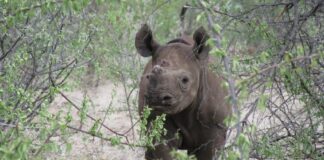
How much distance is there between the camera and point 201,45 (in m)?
5.88

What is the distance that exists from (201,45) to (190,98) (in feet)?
1.67

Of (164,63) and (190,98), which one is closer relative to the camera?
(164,63)

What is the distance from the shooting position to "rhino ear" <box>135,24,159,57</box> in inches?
237

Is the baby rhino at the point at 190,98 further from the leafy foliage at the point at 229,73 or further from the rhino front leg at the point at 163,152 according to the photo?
the leafy foliage at the point at 229,73

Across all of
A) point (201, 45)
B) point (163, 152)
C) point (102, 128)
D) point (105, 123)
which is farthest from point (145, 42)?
point (105, 123)

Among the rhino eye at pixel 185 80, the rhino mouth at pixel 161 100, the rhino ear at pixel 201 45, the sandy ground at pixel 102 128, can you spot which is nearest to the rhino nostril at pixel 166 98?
the rhino mouth at pixel 161 100

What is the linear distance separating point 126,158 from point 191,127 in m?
2.62

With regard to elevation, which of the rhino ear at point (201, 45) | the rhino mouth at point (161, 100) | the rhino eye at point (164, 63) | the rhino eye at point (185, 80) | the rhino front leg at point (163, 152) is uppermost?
the rhino ear at point (201, 45)

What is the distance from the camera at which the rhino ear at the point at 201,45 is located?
583cm

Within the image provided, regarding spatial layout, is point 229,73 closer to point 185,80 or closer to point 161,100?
point 161,100

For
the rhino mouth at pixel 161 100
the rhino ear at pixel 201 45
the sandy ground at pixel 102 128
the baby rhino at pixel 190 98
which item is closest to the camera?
the rhino mouth at pixel 161 100

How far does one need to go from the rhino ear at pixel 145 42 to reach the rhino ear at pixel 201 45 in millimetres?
343

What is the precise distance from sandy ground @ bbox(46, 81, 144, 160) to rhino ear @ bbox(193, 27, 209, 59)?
88cm

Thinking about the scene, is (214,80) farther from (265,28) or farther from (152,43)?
(265,28)
